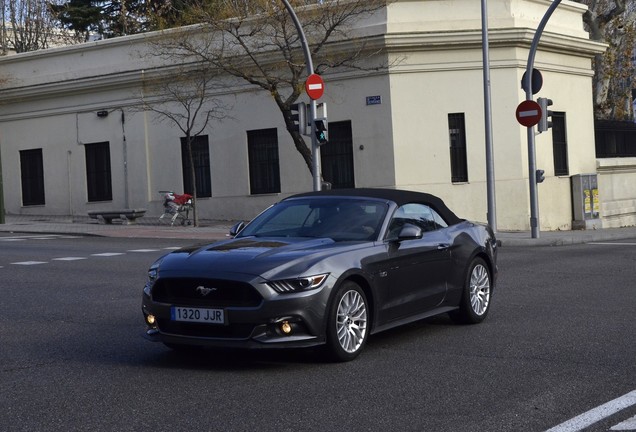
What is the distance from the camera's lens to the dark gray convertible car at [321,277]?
796 centimetres

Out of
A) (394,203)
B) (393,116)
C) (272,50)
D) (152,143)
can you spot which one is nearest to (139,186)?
(152,143)

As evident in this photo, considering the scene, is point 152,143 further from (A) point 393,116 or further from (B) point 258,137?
(A) point 393,116

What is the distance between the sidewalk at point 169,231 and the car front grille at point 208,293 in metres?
16.1

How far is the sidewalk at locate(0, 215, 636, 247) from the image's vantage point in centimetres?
2441

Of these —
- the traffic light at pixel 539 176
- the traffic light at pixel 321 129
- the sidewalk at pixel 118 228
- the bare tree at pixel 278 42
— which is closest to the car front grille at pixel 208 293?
the traffic light at pixel 321 129

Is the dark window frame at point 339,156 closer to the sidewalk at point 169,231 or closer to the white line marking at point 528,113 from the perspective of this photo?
the sidewalk at point 169,231

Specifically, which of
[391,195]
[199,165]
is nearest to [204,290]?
[391,195]

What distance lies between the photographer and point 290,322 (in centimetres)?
795

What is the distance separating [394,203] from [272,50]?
20489 mm

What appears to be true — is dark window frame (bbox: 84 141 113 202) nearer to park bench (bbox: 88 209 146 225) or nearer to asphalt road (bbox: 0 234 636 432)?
park bench (bbox: 88 209 146 225)

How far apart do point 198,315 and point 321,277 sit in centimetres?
105

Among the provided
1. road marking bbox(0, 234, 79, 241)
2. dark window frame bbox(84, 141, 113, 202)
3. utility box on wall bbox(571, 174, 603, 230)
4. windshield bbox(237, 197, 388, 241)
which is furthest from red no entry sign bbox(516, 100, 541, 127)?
dark window frame bbox(84, 141, 113, 202)

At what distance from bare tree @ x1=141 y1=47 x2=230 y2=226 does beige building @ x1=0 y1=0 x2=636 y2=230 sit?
38 cm

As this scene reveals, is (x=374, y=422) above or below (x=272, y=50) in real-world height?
below
